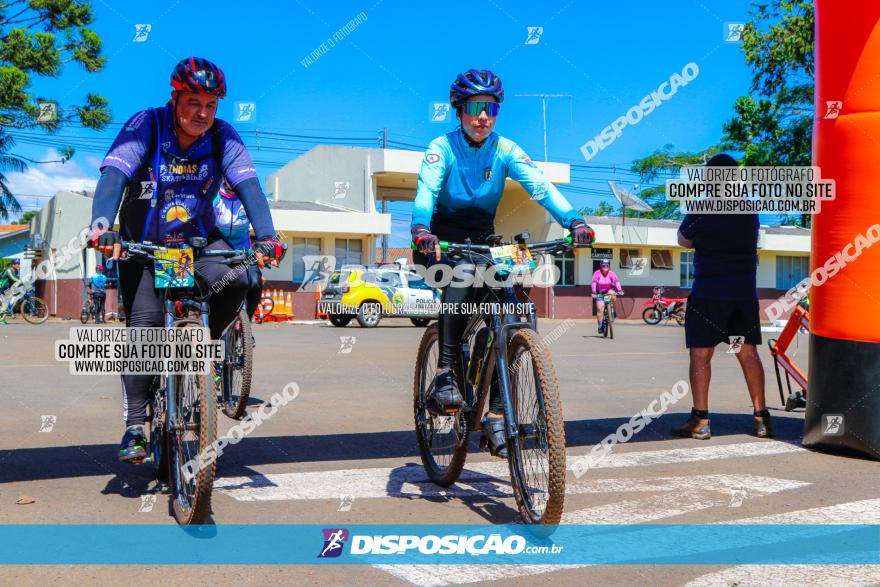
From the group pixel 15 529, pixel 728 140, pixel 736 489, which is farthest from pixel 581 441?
pixel 728 140

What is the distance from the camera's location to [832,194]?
6.08 meters

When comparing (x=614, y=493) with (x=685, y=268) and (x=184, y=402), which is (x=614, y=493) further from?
(x=685, y=268)

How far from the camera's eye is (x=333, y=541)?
12.5 feet

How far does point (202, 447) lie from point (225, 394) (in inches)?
153

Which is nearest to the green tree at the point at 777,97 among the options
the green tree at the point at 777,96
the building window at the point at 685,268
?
the green tree at the point at 777,96

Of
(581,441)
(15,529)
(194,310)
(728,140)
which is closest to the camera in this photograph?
(15,529)

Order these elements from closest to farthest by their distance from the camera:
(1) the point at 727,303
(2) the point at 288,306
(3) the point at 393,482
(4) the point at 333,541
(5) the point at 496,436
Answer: (4) the point at 333,541 → (5) the point at 496,436 → (3) the point at 393,482 → (1) the point at 727,303 → (2) the point at 288,306

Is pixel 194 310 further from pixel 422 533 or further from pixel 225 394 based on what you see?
pixel 225 394

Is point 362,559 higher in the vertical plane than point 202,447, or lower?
lower

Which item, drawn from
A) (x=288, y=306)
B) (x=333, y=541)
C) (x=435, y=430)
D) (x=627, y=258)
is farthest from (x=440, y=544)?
(x=627, y=258)

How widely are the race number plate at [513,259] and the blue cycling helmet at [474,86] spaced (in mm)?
911

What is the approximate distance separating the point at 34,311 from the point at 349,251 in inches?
581

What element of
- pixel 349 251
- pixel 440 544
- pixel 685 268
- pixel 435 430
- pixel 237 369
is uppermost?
pixel 349 251

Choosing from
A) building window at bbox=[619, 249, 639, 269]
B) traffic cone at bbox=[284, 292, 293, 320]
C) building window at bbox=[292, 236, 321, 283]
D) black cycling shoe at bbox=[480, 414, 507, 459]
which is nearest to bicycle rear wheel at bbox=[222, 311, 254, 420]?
black cycling shoe at bbox=[480, 414, 507, 459]
